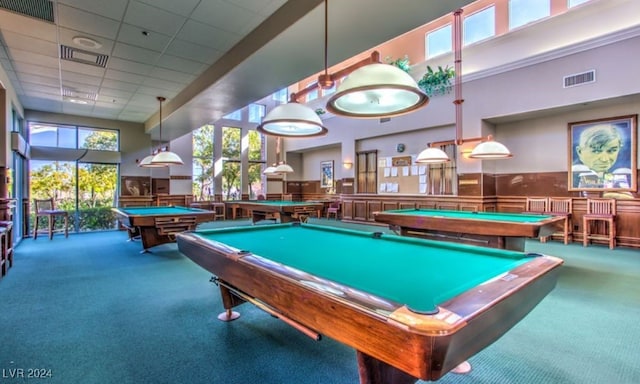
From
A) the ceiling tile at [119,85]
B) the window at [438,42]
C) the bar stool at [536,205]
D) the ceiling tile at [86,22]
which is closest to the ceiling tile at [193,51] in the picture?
the ceiling tile at [86,22]

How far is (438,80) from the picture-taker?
7.83m

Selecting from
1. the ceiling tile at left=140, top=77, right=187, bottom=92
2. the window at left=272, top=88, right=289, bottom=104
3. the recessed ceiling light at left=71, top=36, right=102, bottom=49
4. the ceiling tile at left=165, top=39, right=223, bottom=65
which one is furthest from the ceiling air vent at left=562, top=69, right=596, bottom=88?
the window at left=272, top=88, right=289, bottom=104

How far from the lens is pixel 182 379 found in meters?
1.90

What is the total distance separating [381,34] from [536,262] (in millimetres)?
2582

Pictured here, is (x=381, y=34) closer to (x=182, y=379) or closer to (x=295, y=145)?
(x=182, y=379)

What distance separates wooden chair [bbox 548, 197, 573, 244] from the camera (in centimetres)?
649

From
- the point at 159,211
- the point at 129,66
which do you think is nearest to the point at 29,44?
the point at 129,66

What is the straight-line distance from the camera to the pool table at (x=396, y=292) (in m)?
0.96

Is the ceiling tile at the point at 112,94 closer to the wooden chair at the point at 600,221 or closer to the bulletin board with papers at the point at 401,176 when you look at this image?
the bulletin board with papers at the point at 401,176

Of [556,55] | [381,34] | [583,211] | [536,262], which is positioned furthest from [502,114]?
[536,262]

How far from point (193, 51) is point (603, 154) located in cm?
793

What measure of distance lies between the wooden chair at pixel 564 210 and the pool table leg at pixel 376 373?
686 cm

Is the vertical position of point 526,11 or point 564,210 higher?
point 526,11

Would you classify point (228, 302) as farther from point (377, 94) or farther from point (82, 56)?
point (82, 56)
